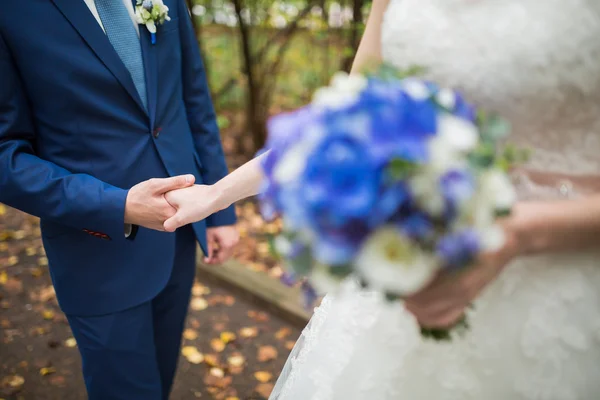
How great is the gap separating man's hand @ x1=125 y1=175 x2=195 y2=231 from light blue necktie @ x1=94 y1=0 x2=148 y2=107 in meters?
0.34

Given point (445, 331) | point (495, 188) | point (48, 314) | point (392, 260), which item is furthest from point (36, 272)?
point (495, 188)

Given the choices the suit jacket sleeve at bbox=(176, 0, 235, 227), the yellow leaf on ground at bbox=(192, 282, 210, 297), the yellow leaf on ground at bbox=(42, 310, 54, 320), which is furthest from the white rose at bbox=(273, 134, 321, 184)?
the yellow leaf on ground at bbox=(42, 310, 54, 320)

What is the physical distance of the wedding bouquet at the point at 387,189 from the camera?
79 cm

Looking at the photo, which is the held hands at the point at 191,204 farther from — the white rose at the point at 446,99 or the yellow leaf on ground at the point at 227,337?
the yellow leaf on ground at the point at 227,337

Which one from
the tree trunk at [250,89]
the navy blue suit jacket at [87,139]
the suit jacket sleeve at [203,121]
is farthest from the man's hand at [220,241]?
the tree trunk at [250,89]

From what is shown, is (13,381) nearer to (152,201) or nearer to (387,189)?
(152,201)

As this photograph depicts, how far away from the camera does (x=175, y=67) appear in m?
1.93

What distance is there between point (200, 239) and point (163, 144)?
406mm

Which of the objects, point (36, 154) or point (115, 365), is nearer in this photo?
point (36, 154)

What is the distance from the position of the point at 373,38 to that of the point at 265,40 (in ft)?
12.6

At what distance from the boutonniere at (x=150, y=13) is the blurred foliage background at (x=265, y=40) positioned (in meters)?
2.52

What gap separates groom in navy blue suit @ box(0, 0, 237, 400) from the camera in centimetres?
159

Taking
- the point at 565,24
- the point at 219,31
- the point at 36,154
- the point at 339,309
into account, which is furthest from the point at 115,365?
the point at 219,31

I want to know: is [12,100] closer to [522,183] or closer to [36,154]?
[36,154]
